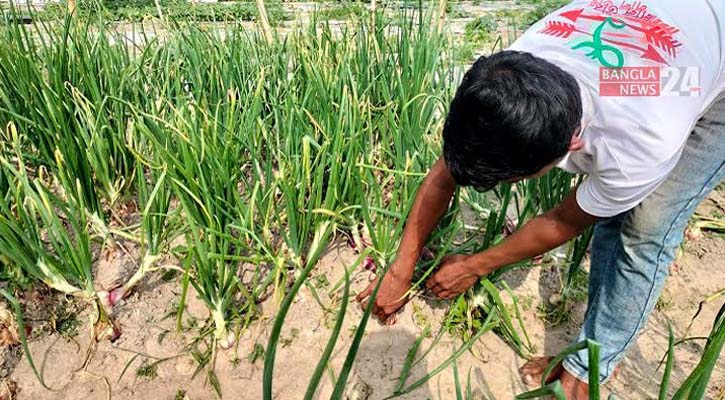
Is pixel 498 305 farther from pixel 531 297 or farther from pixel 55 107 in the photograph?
pixel 55 107

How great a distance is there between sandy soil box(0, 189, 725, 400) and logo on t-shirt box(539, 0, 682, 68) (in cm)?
82

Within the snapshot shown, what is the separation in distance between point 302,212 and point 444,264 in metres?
0.45

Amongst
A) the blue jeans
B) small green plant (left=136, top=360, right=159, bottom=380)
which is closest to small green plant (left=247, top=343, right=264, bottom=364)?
small green plant (left=136, top=360, right=159, bottom=380)

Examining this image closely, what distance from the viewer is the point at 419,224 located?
4.31ft

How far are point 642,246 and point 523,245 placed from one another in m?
0.28

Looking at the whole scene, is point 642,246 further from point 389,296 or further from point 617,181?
point 389,296

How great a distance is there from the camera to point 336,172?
1486mm

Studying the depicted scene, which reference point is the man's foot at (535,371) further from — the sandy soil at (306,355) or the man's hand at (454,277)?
the man's hand at (454,277)

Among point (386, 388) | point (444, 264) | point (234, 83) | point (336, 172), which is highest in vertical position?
point (234, 83)

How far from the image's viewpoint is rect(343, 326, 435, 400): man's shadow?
143cm

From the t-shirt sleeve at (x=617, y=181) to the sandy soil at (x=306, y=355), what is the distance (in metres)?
0.58

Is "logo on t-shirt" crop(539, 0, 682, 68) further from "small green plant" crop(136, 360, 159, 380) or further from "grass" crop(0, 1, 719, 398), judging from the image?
"small green plant" crop(136, 360, 159, 380)

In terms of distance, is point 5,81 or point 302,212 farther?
point 5,81

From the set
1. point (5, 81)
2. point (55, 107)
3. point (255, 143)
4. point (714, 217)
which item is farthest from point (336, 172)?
point (714, 217)
